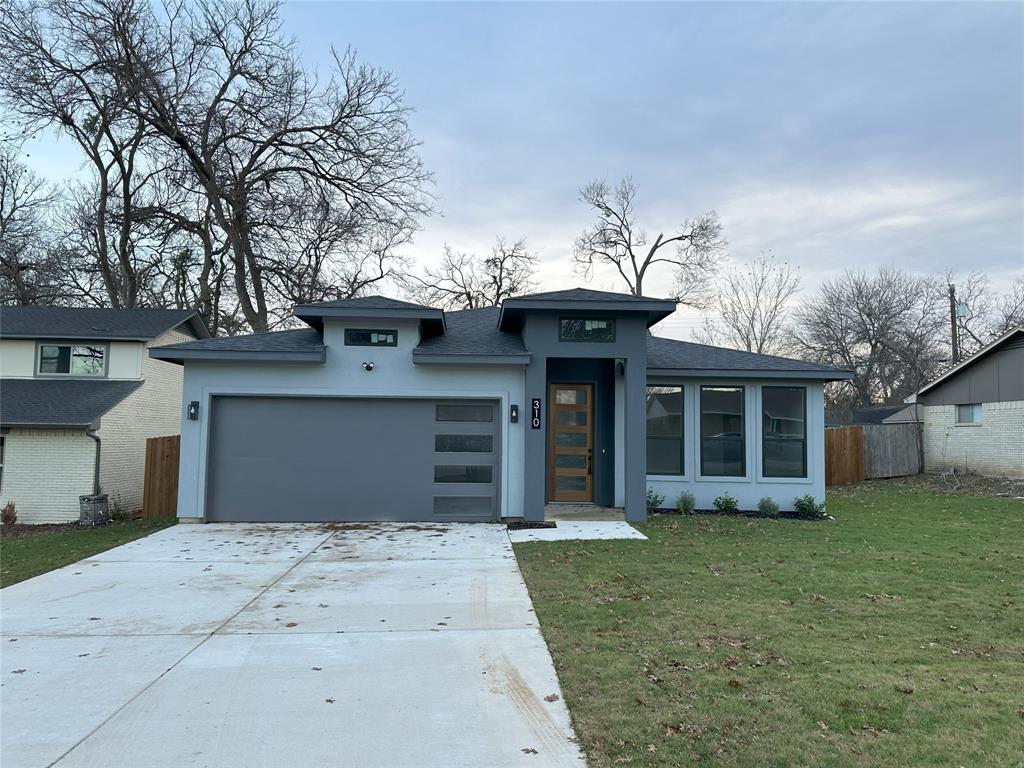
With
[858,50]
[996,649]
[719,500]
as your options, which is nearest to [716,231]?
[858,50]

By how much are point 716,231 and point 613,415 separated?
69.8 feet

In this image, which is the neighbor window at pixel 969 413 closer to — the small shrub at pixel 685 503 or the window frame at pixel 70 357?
the small shrub at pixel 685 503

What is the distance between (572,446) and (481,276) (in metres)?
21.4

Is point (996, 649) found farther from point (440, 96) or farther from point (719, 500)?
point (440, 96)

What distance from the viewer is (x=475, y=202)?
61.3 feet

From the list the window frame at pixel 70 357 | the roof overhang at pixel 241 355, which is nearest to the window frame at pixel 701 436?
the roof overhang at pixel 241 355

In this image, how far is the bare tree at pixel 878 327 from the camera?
28.2m

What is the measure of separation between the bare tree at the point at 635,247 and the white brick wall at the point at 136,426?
20.7m

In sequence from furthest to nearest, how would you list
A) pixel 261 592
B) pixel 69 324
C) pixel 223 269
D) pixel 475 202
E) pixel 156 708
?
pixel 223 269 < pixel 475 202 < pixel 69 324 < pixel 261 592 < pixel 156 708

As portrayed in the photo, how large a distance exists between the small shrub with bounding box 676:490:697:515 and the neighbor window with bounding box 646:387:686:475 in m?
0.45

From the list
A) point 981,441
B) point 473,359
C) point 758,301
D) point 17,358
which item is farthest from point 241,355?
point 758,301

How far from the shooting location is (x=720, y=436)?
444 inches

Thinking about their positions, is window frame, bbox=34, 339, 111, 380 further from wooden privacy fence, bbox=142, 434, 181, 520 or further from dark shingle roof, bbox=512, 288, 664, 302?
dark shingle roof, bbox=512, 288, 664, 302

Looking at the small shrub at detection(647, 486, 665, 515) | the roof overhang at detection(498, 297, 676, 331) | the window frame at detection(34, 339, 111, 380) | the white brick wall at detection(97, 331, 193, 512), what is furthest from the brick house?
the window frame at detection(34, 339, 111, 380)
